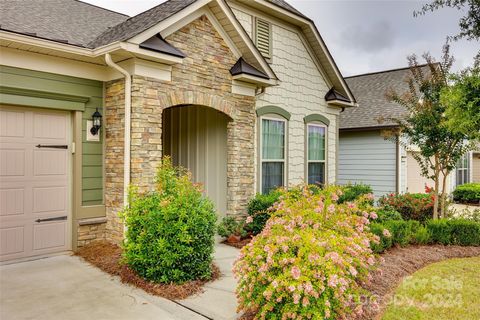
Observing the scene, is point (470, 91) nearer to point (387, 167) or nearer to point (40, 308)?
point (40, 308)

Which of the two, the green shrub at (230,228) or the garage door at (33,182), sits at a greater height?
the garage door at (33,182)

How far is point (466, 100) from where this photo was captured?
18.2 ft

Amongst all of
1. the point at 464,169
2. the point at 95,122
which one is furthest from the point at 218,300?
the point at 464,169

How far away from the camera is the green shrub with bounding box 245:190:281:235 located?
774 cm

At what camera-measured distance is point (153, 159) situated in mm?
6406

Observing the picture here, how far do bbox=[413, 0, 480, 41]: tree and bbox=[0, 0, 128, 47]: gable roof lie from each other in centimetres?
576

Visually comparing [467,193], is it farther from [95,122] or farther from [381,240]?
[95,122]

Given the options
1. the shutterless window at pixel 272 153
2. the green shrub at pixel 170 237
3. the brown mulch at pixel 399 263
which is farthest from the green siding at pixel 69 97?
the brown mulch at pixel 399 263

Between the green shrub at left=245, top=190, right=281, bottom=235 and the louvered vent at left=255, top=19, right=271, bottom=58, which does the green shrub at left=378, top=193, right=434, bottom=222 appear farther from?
the louvered vent at left=255, top=19, right=271, bottom=58

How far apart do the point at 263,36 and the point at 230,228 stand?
16.1ft

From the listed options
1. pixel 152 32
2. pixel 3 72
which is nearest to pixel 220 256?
pixel 152 32

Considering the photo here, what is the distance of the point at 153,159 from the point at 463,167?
17.7 metres

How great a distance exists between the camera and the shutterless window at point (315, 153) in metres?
10.5

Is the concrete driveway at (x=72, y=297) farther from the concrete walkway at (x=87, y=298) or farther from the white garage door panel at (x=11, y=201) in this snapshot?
the white garage door panel at (x=11, y=201)
